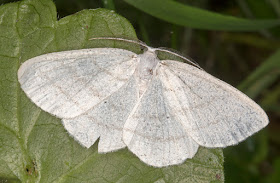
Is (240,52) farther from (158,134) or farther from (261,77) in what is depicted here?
(158,134)

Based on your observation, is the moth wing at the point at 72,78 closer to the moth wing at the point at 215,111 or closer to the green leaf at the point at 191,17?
the moth wing at the point at 215,111

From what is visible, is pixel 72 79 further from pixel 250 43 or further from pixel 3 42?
pixel 250 43

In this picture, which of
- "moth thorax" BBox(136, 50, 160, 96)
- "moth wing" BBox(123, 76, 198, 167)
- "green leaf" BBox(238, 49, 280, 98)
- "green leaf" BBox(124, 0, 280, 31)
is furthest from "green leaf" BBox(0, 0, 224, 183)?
"green leaf" BBox(238, 49, 280, 98)

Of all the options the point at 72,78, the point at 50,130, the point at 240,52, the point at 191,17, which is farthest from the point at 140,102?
the point at 240,52

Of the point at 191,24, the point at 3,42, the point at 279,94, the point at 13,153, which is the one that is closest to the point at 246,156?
the point at 279,94

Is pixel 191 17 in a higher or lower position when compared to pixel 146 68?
higher

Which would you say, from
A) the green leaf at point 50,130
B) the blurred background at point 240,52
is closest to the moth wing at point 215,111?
the green leaf at point 50,130
